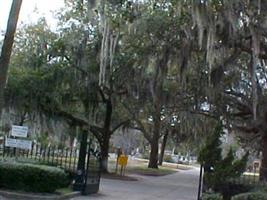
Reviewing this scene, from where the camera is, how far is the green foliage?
16.9 meters

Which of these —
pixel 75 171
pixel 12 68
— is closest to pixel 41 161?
pixel 75 171

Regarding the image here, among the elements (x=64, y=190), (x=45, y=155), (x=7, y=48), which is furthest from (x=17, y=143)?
(x=7, y=48)

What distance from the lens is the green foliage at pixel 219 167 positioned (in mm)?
16938

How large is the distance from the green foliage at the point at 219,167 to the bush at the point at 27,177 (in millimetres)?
4718

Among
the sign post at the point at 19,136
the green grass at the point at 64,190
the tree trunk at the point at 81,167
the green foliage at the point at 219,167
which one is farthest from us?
the tree trunk at the point at 81,167

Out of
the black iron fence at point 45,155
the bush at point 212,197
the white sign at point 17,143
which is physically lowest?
the bush at point 212,197

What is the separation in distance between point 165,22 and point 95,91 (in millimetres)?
11022

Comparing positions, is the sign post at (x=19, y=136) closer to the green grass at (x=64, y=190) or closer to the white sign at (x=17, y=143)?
the white sign at (x=17, y=143)

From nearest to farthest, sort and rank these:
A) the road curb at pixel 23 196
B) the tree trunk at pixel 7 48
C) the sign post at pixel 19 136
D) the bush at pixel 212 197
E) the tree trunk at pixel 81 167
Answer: the tree trunk at pixel 7 48, the road curb at pixel 23 196, the bush at pixel 212 197, the sign post at pixel 19 136, the tree trunk at pixel 81 167

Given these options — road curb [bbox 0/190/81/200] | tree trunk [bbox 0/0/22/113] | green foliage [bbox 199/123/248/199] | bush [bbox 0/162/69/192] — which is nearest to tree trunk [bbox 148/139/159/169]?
green foliage [bbox 199/123/248/199]

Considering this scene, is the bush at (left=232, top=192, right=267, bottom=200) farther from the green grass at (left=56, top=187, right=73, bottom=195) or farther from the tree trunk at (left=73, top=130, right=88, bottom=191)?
the tree trunk at (left=73, top=130, right=88, bottom=191)

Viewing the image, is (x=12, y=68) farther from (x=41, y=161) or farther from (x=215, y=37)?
(x=215, y=37)

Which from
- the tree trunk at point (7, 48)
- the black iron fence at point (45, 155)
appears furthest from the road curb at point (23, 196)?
the tree trunk at point (7, 48)

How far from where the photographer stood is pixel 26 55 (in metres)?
26.1
